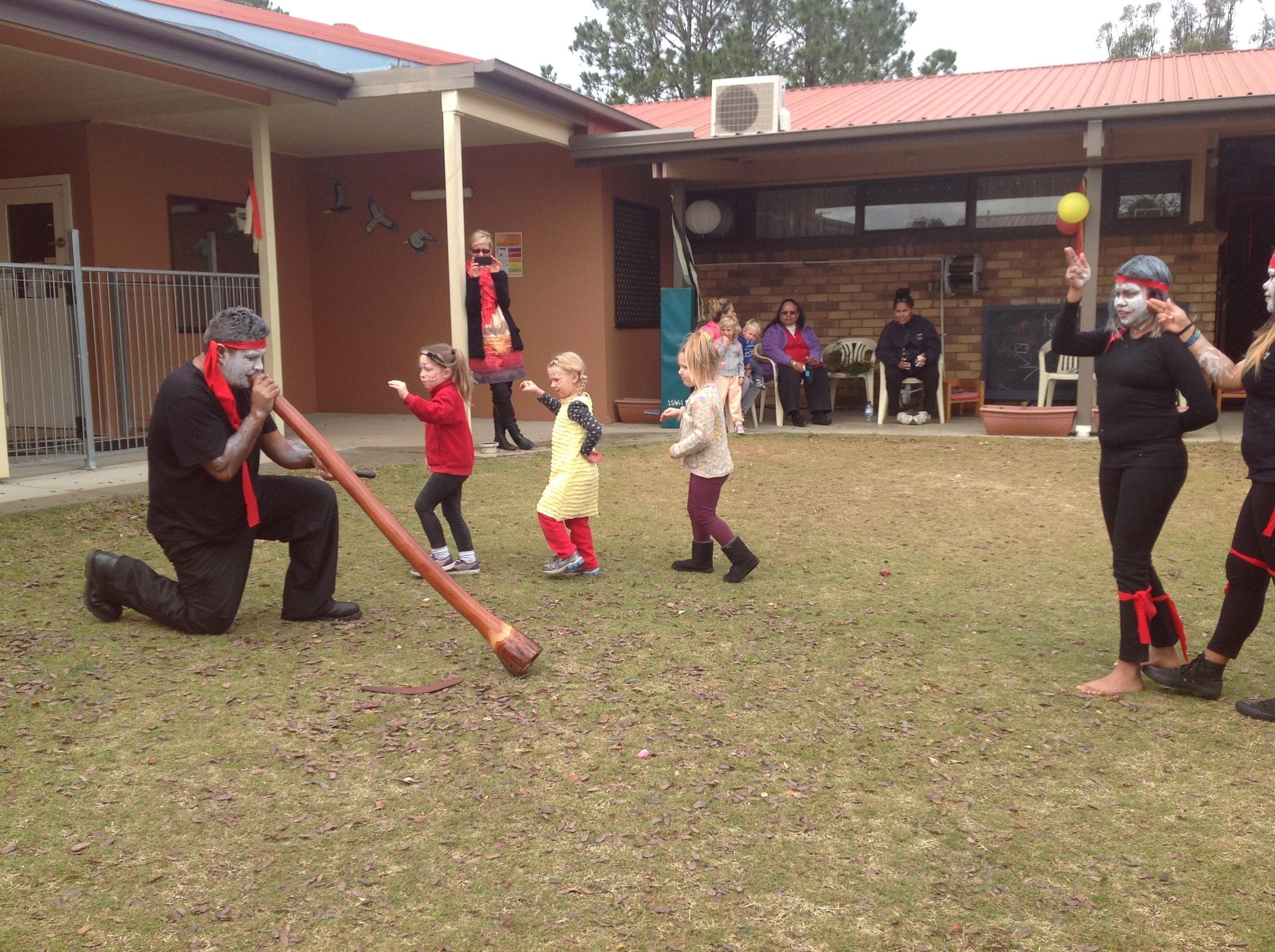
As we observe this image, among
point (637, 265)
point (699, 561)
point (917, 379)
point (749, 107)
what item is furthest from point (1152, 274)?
point (637, 265)

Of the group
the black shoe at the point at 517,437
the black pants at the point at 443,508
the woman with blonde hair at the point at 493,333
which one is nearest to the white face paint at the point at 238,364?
the black pants at the point at 443,508

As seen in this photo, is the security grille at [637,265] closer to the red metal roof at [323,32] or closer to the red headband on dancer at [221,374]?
the red metal roof at [323,32]

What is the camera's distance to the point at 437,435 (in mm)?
6082

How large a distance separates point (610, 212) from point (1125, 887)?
10987mm

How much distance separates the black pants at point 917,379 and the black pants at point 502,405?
4321mm

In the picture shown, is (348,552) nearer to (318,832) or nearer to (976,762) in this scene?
(318,832)

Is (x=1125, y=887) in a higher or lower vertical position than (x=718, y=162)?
lower

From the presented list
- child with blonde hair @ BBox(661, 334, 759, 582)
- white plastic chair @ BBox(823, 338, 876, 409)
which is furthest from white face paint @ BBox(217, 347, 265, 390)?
white plastic chair @ BBox(823, 338, 876, 409)

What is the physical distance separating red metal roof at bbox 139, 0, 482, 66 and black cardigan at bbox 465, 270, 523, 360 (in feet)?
6.72

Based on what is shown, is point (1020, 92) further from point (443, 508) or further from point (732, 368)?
point (443, 508)

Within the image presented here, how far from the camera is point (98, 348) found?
418 inches

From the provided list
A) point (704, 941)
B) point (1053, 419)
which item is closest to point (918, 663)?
point (704, 941)

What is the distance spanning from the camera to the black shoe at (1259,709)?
13.2ft

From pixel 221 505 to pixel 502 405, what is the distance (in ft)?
19.1
